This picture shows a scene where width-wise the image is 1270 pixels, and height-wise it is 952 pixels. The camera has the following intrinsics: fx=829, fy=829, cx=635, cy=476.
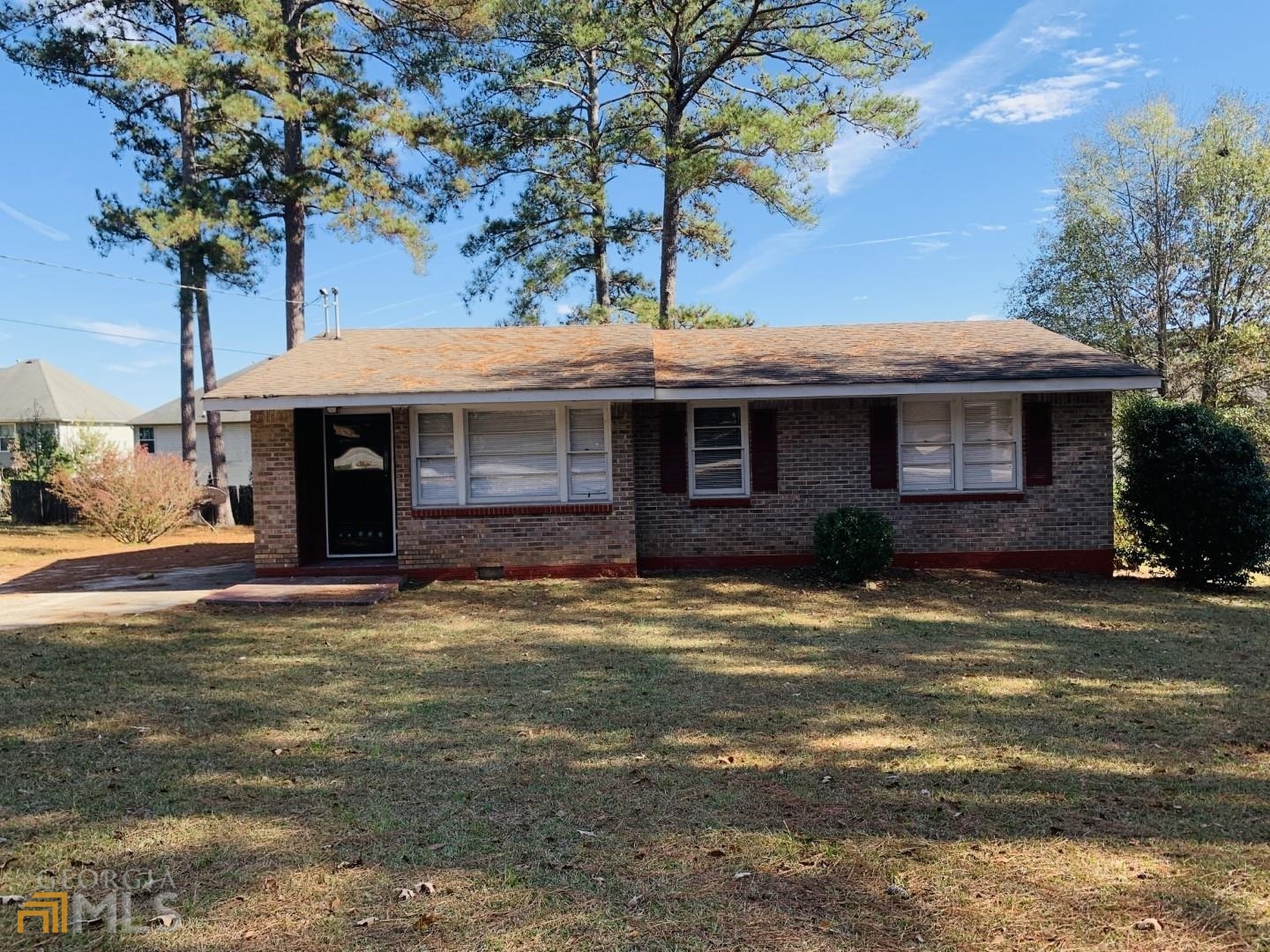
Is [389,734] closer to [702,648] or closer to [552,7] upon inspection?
[702,648]

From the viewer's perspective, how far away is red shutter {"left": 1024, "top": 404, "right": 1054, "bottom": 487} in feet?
38.3

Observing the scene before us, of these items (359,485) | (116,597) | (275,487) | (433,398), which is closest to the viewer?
(116,597)

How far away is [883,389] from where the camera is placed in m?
11.0

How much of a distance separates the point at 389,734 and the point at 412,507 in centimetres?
644

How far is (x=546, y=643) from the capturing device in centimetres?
775

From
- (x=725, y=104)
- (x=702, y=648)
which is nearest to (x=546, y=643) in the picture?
(x=702, y=648)

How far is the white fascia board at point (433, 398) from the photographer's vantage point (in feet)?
34.2

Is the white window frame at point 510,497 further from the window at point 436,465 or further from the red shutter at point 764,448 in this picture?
the red shutter at point 764,448

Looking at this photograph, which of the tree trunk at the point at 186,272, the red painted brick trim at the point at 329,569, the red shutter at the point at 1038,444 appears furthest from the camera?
the tree trunk at the point at 186,272

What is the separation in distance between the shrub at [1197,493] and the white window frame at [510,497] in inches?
288

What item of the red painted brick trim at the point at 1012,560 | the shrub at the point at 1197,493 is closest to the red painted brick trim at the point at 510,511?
the red painted brick trim at the point at 1012,560

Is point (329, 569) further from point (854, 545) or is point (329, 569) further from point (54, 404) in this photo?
point (54, 404)

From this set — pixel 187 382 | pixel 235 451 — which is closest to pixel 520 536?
pixel 187 382

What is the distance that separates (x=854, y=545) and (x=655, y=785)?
6.88 m
